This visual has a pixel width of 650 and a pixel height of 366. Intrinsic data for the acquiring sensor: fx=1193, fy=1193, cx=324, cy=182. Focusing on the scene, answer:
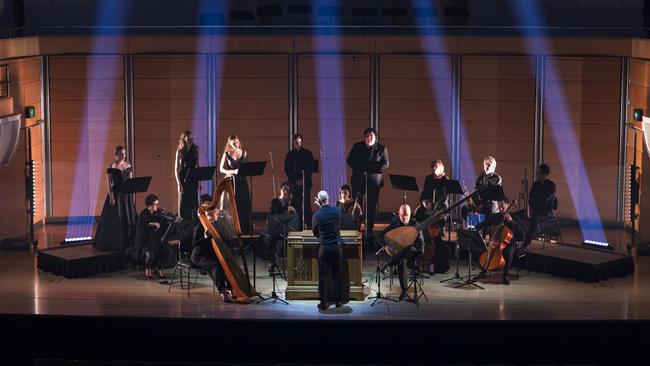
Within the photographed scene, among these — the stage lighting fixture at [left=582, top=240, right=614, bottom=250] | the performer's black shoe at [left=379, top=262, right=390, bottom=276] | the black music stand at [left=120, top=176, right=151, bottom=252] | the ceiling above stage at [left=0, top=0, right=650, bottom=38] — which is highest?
the ceiling above stage at [left=0, top=0, right=650, bottom=38]

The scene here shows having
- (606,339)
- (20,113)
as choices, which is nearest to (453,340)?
(606,339)

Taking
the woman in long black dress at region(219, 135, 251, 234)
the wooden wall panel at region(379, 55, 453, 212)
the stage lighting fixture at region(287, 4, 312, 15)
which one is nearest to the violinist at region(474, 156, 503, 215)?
the wooden wall panel at region(379, 55, 453, 212)

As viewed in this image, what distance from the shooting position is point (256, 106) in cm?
1784

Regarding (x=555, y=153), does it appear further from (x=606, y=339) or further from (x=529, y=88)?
(x=606, y=339)

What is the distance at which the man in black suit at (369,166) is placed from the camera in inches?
615

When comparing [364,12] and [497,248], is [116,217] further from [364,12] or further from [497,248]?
[364,12]

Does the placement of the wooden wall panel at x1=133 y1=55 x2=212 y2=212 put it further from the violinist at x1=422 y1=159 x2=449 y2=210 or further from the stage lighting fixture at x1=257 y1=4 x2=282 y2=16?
the violinist at x1=422 y1=159 x2=449 y2=210

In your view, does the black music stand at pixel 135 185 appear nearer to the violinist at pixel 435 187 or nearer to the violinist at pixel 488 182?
the violinist at pixel 435 187

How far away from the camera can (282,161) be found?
18.0 metres

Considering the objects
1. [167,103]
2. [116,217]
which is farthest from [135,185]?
[167,103]

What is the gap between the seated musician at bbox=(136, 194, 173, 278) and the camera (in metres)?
14.4

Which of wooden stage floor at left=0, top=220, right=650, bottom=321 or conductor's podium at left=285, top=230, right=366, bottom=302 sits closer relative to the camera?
wooden stage floor at left=0, top=220, right=650, bottom=321

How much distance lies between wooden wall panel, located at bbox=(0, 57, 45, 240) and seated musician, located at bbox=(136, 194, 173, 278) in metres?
2.85

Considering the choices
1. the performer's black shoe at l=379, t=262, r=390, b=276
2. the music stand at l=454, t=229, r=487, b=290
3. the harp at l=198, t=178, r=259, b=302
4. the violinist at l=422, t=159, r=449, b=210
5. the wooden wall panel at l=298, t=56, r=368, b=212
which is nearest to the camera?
the harp at l=198, t=178, r=259, b=302
